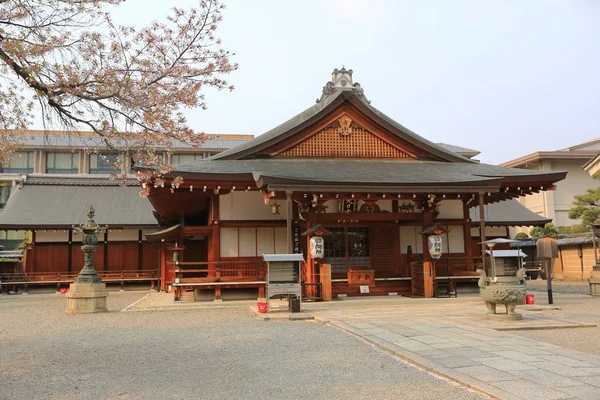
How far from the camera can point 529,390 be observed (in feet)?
16.0

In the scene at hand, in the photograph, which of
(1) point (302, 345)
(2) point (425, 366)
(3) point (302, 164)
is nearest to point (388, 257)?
(3) point (302, 164)

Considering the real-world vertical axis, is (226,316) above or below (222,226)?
below

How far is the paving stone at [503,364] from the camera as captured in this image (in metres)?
5.77

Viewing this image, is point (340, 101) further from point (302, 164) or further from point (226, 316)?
point (226, 316)

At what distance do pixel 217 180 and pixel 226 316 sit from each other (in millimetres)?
4265

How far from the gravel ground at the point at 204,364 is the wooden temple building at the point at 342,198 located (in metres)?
4.45

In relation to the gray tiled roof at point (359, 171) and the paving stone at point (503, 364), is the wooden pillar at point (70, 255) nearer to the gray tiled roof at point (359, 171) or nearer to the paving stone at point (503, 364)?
the gray tiled roof at point (359, 171)

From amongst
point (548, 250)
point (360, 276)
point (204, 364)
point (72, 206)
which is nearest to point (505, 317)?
point (548, 250)

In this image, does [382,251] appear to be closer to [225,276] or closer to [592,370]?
[225,276]

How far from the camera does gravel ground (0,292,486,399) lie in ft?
17.1

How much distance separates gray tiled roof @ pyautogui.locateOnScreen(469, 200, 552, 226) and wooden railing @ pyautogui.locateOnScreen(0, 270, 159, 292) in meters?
15.6

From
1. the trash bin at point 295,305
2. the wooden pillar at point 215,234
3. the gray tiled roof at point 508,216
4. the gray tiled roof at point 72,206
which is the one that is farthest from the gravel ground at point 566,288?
the gray tiled roof at point 72,206

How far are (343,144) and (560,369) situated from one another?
12527 millimetres

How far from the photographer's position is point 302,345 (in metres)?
7.77
